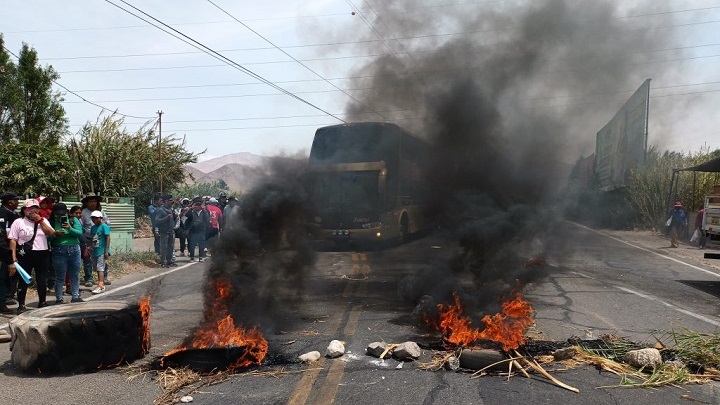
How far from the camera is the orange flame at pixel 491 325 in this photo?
504cm

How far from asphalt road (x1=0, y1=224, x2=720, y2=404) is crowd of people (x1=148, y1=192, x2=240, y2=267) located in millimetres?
918

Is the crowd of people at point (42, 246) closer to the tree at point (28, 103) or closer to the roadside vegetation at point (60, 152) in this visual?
the roadside vegetation at point (60, 152)

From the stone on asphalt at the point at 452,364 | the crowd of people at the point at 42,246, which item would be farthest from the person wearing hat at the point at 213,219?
the stone on asphalt at the point at 452,364

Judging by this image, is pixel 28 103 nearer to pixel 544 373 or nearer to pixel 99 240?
pixel 99 240

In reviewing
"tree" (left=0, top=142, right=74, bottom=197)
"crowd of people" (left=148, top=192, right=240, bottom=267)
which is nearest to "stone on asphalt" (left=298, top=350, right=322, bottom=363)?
"crowd of people" (left=148, top=192, right=240, bottom=267)

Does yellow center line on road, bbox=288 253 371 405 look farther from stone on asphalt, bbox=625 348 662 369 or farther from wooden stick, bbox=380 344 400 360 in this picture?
stone on asphalt, bbox=625 348 662 369

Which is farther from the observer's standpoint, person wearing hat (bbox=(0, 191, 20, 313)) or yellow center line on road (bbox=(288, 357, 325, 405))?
person wearing hat (bbox=(0, 191, 20, 313))

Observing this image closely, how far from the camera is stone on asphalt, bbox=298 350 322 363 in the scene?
4836mm

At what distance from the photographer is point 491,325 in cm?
523

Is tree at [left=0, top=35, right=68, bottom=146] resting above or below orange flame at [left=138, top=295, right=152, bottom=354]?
above

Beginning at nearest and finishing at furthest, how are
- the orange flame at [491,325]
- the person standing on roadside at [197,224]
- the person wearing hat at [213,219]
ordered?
the orange flame at [491,325]
the person standing on roadside at [197,224]
the person wearing hat at [213,219]

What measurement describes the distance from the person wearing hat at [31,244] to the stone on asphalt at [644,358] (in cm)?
751

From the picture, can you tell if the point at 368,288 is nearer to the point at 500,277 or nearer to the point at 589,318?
the point at 500,277

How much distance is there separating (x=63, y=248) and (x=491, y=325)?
631 cm
